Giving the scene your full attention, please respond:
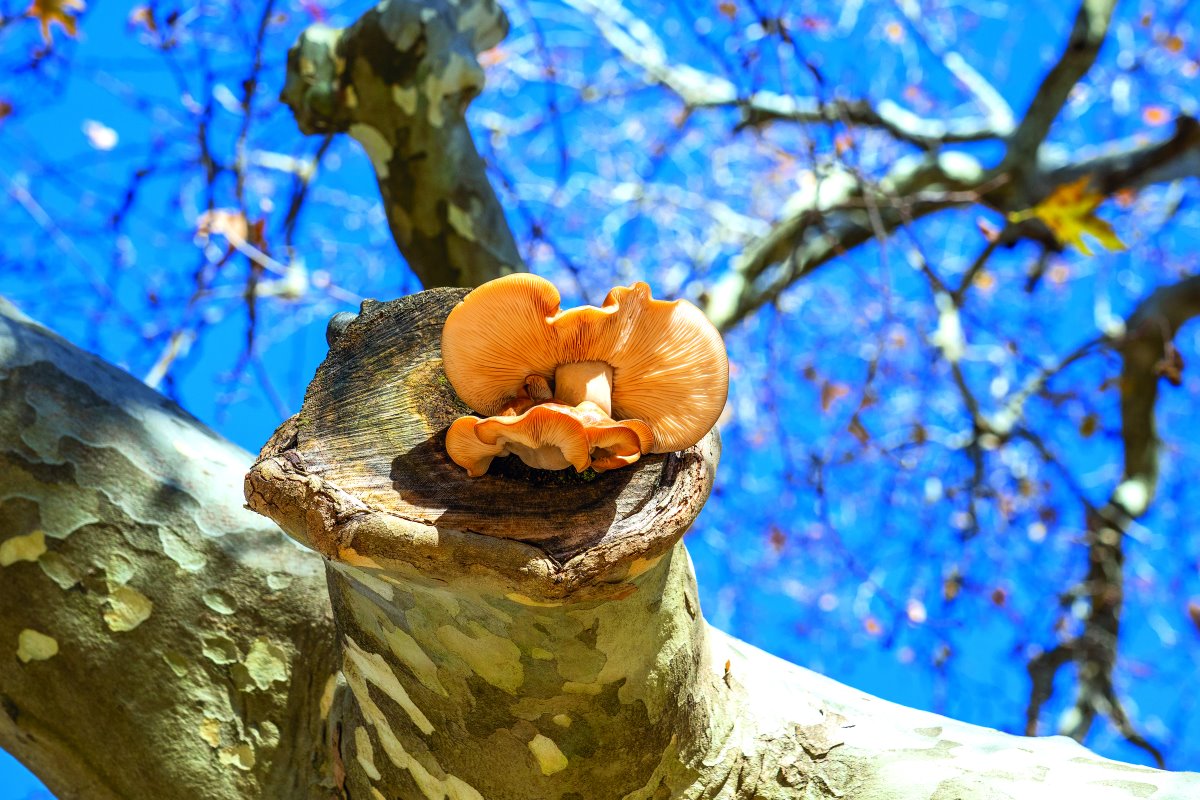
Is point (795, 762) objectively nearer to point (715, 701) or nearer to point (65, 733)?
point (715, 701)

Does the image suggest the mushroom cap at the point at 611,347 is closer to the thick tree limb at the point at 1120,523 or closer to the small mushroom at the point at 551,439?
the small mushroom at the point at 551,439

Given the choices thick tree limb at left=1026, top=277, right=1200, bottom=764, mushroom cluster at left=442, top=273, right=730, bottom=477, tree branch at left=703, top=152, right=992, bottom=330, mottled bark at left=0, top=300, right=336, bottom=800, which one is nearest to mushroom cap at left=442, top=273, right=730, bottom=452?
mushroom cluster at left=442, top=273, right=730, bottom=477

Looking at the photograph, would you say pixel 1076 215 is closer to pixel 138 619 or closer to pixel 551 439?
pixel 551 439

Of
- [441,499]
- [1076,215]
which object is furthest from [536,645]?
[1076,215]

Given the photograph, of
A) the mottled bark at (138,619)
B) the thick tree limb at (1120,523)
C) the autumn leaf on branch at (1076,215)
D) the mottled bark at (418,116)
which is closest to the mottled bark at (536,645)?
the mottled bark at (138,619)

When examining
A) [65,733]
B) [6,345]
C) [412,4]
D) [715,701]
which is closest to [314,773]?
[65,733]
